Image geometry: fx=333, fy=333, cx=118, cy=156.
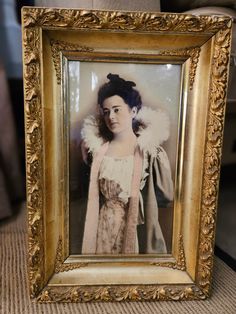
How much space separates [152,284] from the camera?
546 mm

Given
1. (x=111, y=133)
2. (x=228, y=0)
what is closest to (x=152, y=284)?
(x=111, y=133)

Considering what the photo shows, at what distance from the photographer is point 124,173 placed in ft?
1.74

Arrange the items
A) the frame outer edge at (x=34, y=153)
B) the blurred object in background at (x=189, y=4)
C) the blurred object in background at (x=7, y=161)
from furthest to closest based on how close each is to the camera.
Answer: the blurred object in background at (x=7, y=161), the blurred object in background at (x=189, y=4), the frame outer edge at (x=34, y=153)

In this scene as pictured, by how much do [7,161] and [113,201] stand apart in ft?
1.46

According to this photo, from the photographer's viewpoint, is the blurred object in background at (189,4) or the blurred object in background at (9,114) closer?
the blurred object in background at (189,4)

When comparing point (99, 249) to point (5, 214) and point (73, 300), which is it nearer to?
point (73, 300)

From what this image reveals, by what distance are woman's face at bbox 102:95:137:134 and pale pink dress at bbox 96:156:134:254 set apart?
5cm

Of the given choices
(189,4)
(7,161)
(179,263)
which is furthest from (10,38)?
(179,263)

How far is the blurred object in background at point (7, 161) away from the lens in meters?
0.82

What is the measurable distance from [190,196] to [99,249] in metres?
0.17

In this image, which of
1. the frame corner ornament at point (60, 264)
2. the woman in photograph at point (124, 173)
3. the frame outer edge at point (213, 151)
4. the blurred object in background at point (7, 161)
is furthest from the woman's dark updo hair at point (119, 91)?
the blurred object in background at point (7, 161)

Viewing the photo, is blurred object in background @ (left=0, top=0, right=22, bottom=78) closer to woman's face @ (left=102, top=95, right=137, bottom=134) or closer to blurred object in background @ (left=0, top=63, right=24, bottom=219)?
blurred object in background @ (left=0, top=63, right=24, bottom=219)

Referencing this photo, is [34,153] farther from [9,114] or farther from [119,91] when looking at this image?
[9,114]

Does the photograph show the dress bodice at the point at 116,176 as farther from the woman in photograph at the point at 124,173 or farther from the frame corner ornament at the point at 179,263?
the frame corner ornament at the point at 179,263
